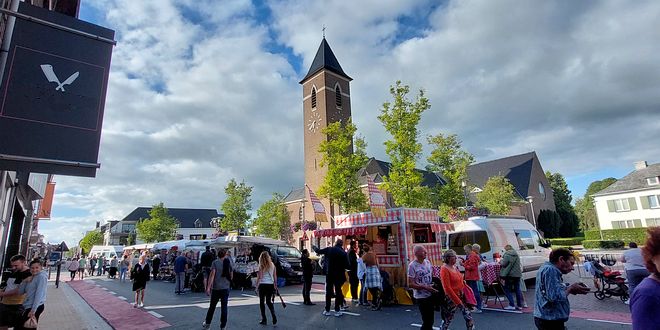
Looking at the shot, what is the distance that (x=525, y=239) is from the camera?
1426cm

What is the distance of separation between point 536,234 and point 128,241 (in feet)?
267

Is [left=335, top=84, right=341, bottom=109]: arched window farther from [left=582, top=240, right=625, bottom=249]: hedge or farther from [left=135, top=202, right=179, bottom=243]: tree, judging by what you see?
[left=135, top=202, right=179, bottom=243]: tree

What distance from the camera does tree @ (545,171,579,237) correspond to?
5575 cm

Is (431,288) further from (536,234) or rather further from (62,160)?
(536,234)

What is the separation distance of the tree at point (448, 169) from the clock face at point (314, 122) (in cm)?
1778

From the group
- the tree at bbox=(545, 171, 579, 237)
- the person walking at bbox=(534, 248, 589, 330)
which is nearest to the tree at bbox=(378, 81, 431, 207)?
the person walking at bbox=(534, 248, 589, 330)

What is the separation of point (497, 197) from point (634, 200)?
21.5 meters

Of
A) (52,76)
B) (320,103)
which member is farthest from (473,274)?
(320,103)

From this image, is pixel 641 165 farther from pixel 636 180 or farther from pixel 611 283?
pixel 611 283

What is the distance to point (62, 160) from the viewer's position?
4.38 m

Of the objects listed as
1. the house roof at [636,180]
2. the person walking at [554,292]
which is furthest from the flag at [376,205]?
the house roof at [636,180]

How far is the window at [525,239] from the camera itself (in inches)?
545

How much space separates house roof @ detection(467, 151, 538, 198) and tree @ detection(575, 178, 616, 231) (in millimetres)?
23992

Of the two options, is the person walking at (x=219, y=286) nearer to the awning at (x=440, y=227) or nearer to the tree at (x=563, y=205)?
the awning at (x=440, y=227)
